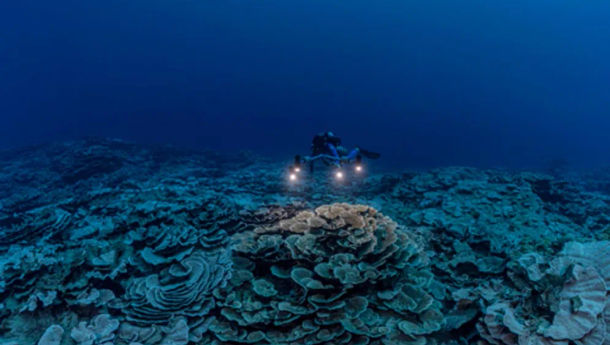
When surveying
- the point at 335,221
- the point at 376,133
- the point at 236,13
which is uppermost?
the point at 236,13

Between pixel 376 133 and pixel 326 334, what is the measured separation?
153981 mm

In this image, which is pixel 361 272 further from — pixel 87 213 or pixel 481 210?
pixel 87 213

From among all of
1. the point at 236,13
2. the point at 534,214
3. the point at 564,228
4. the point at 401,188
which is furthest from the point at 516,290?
the point at 236,13

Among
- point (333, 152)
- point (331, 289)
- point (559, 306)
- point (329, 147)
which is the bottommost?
point (331, 289)

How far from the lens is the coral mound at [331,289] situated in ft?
13.0

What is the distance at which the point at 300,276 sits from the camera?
4.57 metres

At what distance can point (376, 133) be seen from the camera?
151375mm

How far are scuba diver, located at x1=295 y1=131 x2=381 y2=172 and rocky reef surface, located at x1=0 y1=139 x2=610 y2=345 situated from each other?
2.88m

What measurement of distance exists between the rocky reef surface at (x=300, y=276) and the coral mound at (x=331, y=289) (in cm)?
2

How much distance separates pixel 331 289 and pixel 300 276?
55 cm

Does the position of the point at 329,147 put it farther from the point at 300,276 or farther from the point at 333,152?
the point at 300,276

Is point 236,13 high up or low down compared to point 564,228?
up

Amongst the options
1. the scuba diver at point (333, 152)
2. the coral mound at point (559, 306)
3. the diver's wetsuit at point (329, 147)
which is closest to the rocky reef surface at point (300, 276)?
the coral mound at point (559, 306)

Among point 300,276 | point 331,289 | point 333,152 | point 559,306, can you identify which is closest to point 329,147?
point 333,152
